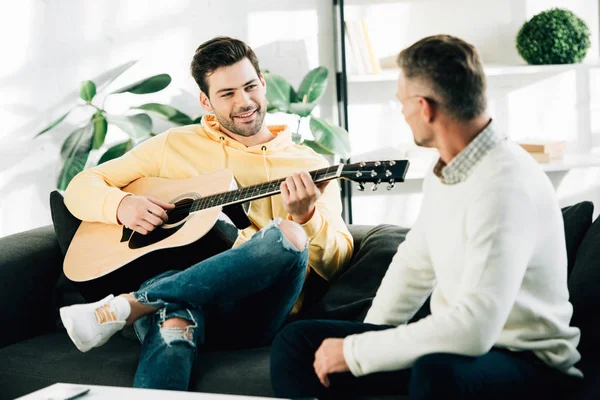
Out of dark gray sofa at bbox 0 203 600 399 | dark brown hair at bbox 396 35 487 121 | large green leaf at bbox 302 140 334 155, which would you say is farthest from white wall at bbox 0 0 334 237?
dark brown hair at bbox 396 35 487 121

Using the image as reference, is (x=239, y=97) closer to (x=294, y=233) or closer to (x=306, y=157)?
(x=306, y=157)

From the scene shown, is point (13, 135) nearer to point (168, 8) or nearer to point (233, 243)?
point (168, 8)

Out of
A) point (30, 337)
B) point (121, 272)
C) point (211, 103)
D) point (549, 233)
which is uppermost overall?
point (211, 103)

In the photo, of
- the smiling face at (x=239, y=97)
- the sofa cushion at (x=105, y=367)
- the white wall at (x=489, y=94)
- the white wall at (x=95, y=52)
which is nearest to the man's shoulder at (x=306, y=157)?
the smiling face at (x=239, y=97)

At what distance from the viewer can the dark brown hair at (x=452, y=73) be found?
1.46 m

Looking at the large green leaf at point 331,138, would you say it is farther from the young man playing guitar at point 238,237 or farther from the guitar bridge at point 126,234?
the guitar bridge at point 126,234

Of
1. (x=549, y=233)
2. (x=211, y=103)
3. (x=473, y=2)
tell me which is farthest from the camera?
(x=473, y=2)

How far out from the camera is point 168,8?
12.2ft

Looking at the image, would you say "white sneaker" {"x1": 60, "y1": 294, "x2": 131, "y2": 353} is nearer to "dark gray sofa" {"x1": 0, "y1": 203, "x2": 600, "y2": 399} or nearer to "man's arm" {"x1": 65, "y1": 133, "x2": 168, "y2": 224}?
"dark gray sofa" {"x1": 0, "y1": 203, "x2": 600, "y2": 399}

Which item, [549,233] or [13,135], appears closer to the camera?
[549,233]

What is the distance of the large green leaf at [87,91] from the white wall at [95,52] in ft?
0.68

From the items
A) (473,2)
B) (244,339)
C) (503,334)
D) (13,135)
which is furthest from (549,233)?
(13,135)

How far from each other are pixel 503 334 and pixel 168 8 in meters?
2.67

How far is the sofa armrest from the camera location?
87.7 inches
